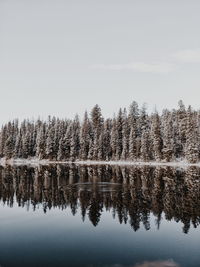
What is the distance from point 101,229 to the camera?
19734 millimetres

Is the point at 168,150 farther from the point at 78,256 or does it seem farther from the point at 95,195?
the point at 78,256

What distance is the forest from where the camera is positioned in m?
96.3

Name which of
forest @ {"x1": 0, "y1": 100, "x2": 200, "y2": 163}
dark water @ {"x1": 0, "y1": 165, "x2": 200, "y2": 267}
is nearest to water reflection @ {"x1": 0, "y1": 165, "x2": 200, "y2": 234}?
dark water @ {"x1": 0, "y1": 165, "x2": 200, "y2": 267}

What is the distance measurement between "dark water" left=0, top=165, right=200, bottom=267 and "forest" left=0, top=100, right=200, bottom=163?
206 feet

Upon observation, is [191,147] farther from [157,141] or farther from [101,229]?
[101,229]

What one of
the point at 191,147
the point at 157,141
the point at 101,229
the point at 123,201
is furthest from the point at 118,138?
the point at 101,229

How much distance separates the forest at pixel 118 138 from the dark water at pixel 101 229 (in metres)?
62.8

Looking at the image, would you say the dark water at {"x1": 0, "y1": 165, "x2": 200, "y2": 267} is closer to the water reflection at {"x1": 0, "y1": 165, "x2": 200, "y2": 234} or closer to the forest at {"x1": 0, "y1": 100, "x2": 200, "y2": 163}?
the water reflection at {"x1": 0, "y1": 165, "x2": 200, "y2": 234}

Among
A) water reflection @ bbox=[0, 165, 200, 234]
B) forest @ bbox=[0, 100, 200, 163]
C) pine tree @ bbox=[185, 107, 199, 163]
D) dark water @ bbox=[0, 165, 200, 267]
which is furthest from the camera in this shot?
forest @ bbox=[0, 100, 200, 163]

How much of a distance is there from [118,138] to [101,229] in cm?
9055

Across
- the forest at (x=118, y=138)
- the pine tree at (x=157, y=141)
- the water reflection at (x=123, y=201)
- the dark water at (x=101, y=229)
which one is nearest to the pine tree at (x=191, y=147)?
the forest at (x=118, y=138)

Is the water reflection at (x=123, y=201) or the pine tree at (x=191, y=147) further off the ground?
the pine tree at (x=191, y=147)

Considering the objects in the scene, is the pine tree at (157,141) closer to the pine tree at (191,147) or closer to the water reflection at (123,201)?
the pine tree at (191,147)

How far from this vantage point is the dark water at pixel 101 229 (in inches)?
567
